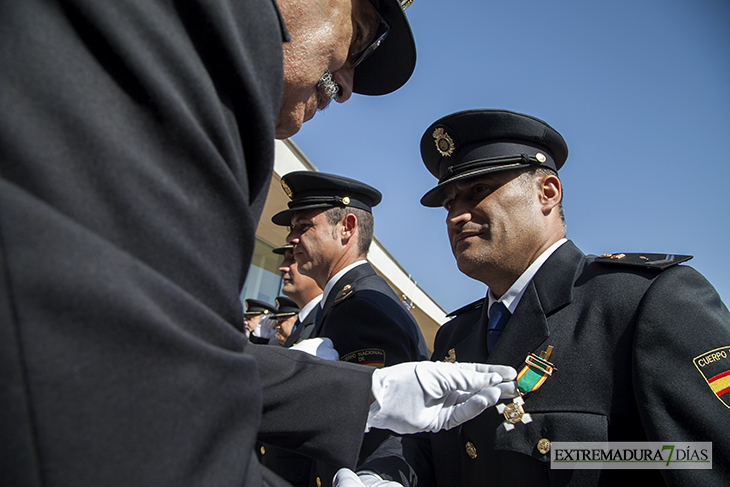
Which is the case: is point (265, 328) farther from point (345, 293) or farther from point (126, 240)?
point (126, 240)

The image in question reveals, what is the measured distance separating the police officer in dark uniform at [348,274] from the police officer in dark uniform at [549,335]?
1.11ft

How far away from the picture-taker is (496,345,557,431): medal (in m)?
1.80

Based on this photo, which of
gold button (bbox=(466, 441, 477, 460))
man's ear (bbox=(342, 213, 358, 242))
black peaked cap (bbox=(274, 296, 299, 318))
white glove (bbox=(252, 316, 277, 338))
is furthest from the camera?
white glove (bbox=(252, 316, 277, 338))

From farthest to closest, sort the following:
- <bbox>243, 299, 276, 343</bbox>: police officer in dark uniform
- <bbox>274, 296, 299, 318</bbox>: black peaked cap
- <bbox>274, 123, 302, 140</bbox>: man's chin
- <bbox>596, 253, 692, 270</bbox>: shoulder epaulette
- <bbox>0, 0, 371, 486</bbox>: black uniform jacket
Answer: <bbox>243, 299, 276, 343</bbox>: police officer in dark uniform, <bbox>274, 296, 299, 318</bbox>: black peaked cap, <bbox>596, 253, 692, 270</bbox>: shoulder epaulette, <bbox>274, 123, 302, 140</bbox>: man's chin, <bbox>0, 0, 371, 486</bbox>: black uniform jacket

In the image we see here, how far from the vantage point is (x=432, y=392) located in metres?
1.68

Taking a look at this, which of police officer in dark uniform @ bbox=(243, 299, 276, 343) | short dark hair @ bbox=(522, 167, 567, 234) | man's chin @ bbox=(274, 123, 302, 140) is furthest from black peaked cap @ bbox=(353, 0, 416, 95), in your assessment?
police officer in dark uniform @ bbox=(243, 299, 276, 343)

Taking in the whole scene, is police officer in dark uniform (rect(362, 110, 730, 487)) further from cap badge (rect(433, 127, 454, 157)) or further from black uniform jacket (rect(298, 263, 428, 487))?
black uniform jacket (rect(298, 263, 428, 487))

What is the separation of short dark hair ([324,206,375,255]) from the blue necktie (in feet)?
6.02

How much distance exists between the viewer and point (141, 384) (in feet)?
1.33

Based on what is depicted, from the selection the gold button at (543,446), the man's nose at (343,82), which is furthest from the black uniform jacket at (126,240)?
the gold button at (543,446)

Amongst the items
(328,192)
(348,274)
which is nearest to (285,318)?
(328,192)

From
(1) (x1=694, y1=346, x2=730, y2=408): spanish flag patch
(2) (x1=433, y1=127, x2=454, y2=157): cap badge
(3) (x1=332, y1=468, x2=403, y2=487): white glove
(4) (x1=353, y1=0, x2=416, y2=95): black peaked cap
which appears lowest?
(3) (x1=332, y1=468, x2=403, y2=487): white glove

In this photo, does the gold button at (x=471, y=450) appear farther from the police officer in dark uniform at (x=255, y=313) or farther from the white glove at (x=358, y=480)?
the police officer in dark uniform at (x=255, y=313)

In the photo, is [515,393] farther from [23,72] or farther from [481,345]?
[23,72]
